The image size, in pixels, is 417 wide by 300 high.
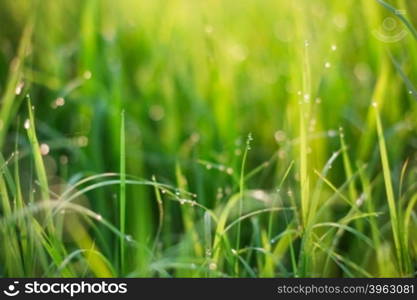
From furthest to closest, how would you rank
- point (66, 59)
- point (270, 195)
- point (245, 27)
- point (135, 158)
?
point (245, 27) < point (66, 59) < point (135, 158) < point (270, 195)

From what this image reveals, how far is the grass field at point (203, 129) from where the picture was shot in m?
1.12

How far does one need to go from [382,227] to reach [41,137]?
0.71 metres

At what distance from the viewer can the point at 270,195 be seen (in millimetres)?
1271

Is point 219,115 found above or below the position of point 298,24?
below

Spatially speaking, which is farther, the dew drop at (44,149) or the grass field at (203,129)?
the dew drop at (44,149)

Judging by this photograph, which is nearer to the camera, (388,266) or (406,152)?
(388,266)

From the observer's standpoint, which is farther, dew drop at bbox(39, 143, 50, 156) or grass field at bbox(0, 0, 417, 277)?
dew drop at bbox(39, 143, 50, 156)

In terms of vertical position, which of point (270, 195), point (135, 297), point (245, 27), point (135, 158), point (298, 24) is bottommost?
point (135, 297)

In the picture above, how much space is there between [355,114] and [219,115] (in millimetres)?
272

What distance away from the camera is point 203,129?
1445 mm

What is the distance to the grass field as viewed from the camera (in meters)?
1.12

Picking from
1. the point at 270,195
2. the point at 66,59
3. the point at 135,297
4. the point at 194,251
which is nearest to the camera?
the point at 135,297

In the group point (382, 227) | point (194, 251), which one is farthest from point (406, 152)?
point (194, 251)

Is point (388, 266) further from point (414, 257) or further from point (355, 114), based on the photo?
point (355, 114)
